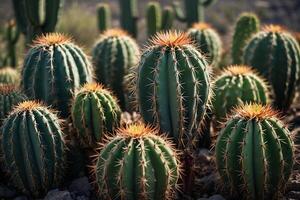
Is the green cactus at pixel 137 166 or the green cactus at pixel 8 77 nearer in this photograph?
the green cactus at pixel 137 166

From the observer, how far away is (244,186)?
155 inches

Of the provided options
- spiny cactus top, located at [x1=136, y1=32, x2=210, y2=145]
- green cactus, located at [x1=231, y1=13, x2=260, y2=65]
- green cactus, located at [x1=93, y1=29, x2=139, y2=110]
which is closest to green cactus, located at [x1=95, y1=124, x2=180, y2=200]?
spiny cactus top, located at [x1=136, y1=32, x2=210, y2=145]

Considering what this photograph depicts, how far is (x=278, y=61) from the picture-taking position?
567 centimetres

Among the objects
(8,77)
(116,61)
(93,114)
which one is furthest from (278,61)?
(8,77)

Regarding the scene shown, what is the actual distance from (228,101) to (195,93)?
0.89 meters

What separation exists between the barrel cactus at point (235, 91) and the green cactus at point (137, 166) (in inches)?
49.2

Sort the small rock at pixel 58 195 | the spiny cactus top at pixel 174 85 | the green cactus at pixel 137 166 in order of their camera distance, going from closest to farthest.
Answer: the green cactus at pixel 137 166, the spiny cactus top at pixel 174 85, the small rock at pixel 58 195

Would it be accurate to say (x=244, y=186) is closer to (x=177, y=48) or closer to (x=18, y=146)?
(x=177, y=48)

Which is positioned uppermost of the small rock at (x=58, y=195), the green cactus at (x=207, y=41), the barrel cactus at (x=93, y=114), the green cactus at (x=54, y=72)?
the green cactus at (x=207, y=41)

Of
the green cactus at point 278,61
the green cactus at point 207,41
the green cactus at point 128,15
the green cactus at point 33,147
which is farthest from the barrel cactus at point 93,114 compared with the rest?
the green cactus at point 128,15

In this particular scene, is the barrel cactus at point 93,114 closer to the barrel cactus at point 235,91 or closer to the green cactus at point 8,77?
the barrel cactus at point 235,91

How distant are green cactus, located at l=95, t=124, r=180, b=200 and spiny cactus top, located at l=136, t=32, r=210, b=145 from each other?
34 centimetres

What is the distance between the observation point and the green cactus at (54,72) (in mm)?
4762

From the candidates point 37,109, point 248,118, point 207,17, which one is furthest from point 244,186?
point 207,17
